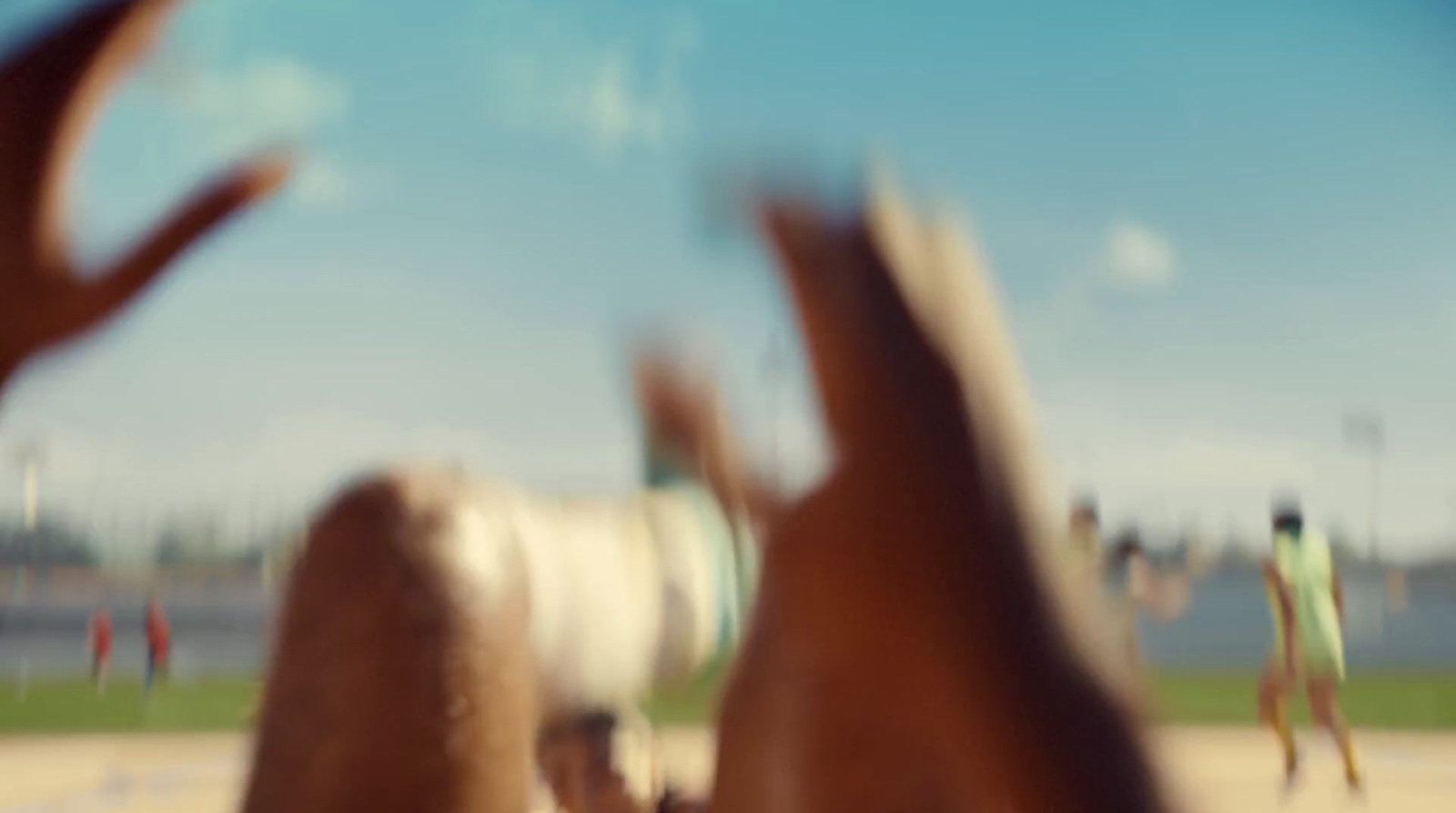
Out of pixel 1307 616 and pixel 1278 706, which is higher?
pixel 1307 616

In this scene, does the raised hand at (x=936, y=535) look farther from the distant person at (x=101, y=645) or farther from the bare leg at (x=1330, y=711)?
the distant person at (x=101, y=645)

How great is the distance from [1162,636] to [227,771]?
20203 mm

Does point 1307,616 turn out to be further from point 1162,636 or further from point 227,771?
point 1162,636

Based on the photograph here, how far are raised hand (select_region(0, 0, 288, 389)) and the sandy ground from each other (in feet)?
20.9

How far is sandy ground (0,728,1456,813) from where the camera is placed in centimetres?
798

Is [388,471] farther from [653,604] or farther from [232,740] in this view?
[232,740]

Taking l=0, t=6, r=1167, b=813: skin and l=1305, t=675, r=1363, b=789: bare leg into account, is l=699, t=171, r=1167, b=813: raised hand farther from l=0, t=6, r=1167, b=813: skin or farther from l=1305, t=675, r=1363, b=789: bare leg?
l=1305, t=675, r=1363, b=789: bare leg

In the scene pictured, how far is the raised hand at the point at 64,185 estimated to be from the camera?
20.8 inches

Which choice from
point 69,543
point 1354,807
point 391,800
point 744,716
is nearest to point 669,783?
point 391,800

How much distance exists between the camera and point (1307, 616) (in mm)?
7770

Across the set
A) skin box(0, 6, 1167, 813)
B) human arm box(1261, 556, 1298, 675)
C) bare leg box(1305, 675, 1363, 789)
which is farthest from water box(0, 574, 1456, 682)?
skin box(0, 6, 1167, 813)

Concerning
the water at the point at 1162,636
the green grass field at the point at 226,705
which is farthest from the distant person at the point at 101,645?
Result: the water at the point at 1162,636

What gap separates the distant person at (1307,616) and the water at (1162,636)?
9857 mm

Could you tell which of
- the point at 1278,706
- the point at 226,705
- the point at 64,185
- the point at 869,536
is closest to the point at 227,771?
the point at 226,705
